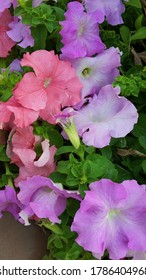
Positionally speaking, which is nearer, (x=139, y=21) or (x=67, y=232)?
(x=67, y=232)

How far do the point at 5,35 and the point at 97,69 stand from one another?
0.20 m

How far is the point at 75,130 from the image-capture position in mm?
835

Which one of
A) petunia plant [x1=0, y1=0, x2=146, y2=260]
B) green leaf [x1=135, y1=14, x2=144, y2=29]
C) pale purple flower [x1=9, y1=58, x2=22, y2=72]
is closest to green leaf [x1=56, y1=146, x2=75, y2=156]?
petunia plant [x1=0, y1=0, x2=146, y2=260]

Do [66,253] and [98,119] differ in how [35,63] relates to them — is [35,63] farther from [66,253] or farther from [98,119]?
[66,253]

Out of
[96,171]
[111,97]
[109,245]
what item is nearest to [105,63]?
[111,97]

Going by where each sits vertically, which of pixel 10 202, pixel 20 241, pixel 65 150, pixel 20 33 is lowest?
pixel 20 241

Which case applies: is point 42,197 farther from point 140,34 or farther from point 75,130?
point 140,34

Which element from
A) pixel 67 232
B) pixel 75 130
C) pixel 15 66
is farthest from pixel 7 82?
pixel 67 232

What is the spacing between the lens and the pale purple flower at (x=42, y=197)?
83 centimetres

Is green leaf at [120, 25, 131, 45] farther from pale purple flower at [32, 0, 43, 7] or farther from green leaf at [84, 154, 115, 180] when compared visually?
green leaf at [84, 154, 115, 180]

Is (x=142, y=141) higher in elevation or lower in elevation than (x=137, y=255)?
higher

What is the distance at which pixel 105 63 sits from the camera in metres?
0.93
